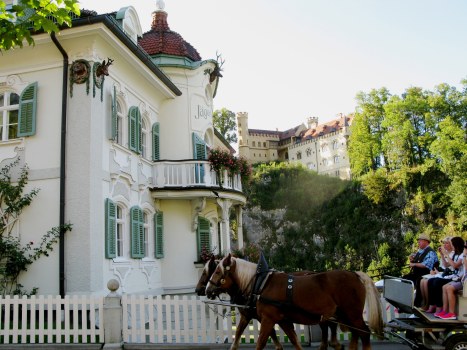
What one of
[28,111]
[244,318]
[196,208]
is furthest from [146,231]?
[244,318]

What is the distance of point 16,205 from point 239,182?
349 inches

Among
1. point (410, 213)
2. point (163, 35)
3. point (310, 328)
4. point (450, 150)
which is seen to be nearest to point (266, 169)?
point (410, 213)

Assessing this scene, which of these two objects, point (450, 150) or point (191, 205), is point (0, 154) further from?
point (450, 150)

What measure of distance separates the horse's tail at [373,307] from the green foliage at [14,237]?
7.84 m

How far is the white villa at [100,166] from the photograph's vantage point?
11953mm

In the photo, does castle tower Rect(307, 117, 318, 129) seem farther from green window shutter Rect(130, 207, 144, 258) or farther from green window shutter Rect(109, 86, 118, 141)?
green window shutter Rect(109, 86, 118, 141)

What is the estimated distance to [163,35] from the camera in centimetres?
2006

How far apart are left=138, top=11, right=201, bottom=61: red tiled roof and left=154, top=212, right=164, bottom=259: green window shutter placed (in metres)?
7.10

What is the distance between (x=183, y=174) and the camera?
652 inches

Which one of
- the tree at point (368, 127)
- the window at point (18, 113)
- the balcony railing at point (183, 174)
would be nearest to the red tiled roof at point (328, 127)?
the tree at point (368, 127)

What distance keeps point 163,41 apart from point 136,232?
906 centimetres

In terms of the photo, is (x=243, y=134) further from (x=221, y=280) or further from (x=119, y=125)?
(x=221, y=280)

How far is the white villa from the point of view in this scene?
1195 centimetres

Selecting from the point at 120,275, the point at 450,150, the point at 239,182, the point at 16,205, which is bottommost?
the point at 120,275
